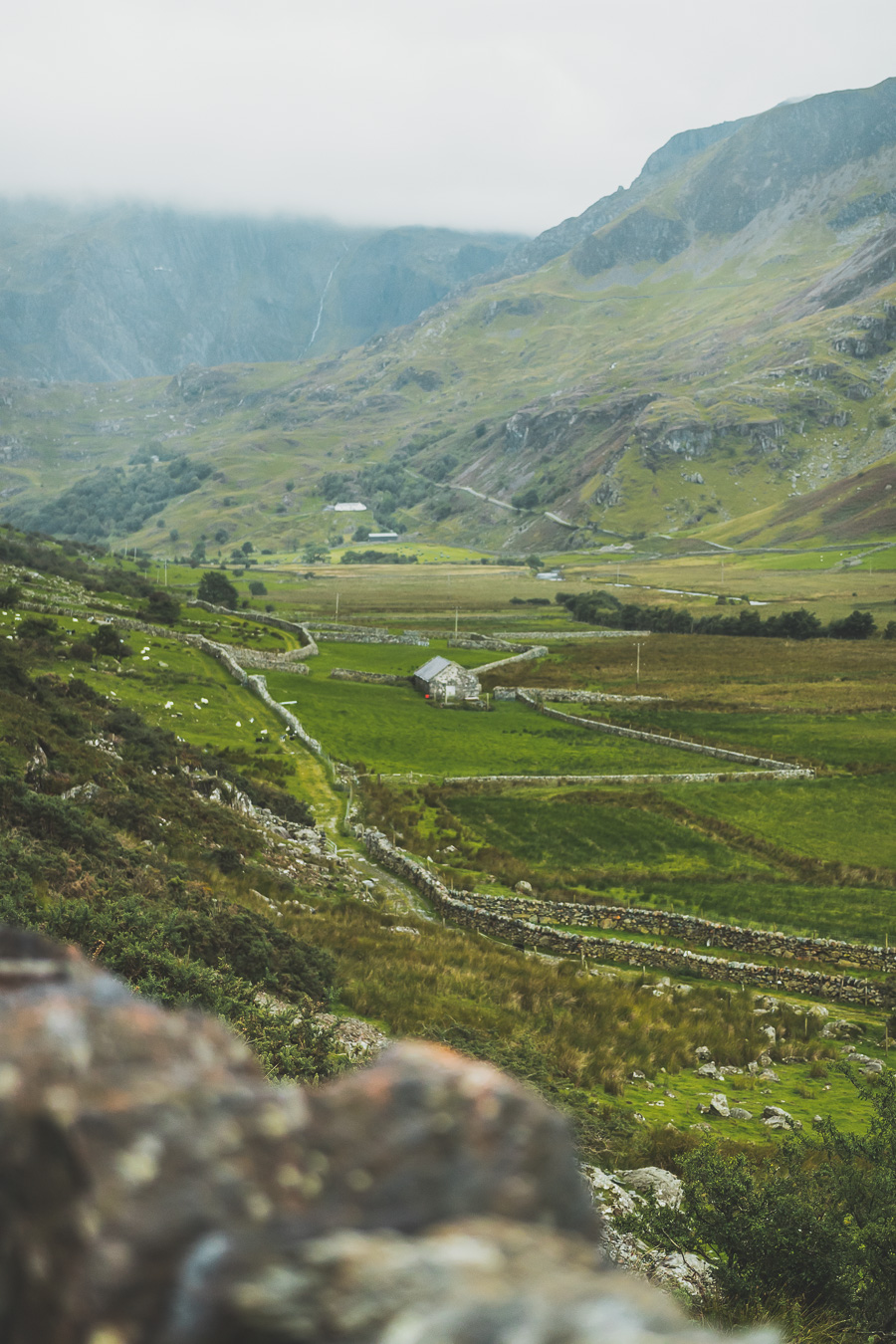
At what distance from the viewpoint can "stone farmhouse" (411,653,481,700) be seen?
78000 mm

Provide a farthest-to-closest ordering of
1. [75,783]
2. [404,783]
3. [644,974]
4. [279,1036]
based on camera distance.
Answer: [404,783] < [644,974] < [75,783] < [279,1036]

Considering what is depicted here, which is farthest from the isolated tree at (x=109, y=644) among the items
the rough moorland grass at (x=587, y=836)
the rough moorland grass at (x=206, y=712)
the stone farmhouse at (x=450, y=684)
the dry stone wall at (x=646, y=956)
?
the dry stone wall at (x=646, y=956)

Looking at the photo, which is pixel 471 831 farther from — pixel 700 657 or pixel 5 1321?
pixel 700 657

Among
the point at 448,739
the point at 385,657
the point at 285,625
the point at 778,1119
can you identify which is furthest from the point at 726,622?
the point at 778,1119

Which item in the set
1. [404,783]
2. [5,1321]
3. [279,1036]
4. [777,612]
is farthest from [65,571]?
[777,612]

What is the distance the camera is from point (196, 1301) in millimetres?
1520

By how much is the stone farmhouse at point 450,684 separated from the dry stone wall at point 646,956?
4579 cm

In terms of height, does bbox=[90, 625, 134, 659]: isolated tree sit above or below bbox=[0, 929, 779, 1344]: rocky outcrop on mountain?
below

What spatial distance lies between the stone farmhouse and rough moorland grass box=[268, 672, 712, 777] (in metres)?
1.67

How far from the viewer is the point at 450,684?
78.4 meters

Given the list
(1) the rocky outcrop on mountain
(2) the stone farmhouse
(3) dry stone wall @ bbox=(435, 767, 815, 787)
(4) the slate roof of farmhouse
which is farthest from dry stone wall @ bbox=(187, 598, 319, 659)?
(1) the rocky outcrop on mountain

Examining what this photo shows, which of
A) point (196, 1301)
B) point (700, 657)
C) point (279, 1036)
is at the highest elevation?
point (196, 1301)

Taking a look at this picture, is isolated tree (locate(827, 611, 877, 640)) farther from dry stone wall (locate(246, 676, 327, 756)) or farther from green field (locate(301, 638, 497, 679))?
dry stone wall (locate(246, 676, 327, 756))

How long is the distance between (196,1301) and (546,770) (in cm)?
5417
